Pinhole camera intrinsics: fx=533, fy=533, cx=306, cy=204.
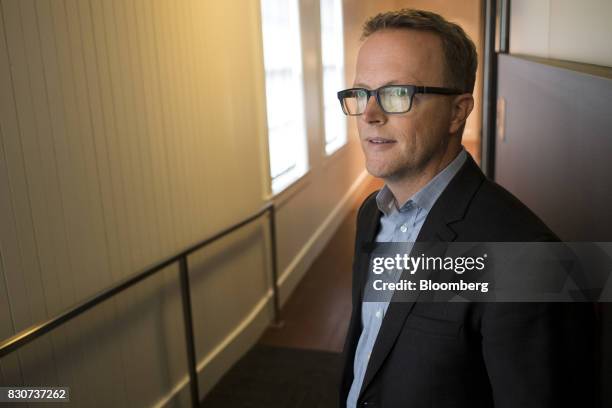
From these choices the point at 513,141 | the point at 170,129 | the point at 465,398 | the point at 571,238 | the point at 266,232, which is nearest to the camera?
the point at 465,398

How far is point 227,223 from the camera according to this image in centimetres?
347

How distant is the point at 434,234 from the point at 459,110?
302mm

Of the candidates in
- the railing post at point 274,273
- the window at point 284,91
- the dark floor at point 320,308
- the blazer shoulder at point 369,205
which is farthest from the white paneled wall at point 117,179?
the blazer shoulder at point 369,205

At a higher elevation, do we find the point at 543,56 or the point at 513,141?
the point at 543,56

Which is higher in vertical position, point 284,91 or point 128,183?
point 284,91

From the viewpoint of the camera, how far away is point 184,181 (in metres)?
2.89

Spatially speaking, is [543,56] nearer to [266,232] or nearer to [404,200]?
[404,200]

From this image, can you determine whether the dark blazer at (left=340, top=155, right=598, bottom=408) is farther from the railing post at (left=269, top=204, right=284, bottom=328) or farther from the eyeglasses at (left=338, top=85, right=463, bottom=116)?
the railing post at (left=269, top=204, right=284, bottom=328)

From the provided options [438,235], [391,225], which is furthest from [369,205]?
[438,235]

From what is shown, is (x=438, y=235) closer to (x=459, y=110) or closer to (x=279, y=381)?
(x=459, y=110)

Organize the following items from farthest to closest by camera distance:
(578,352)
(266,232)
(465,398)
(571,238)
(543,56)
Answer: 1. (266,232)
2. (543,56)
3. (571,238)
4. (465,398)
5. (578,352)

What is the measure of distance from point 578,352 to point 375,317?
1.45 ft

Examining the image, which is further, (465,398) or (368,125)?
(368,125)

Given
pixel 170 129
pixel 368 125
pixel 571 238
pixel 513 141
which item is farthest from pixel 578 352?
pixel 170 129
